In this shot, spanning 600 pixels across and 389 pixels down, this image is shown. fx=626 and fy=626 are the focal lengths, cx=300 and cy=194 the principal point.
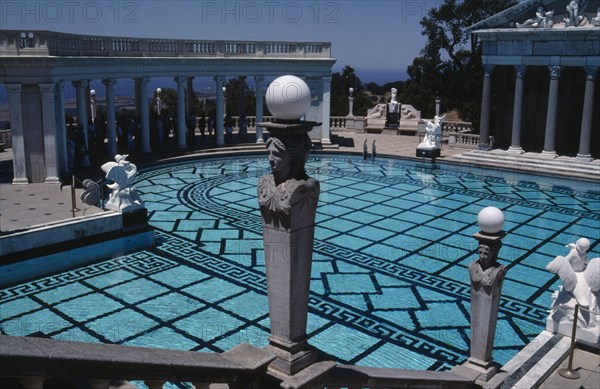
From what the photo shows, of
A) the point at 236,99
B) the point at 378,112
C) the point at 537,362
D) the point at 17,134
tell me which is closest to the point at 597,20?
the point at 378,112

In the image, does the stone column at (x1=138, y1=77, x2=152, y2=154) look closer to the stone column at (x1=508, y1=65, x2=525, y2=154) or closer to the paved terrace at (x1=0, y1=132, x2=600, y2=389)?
the paved terrace at (x1=0, y1=132, x2=600, y2=389)

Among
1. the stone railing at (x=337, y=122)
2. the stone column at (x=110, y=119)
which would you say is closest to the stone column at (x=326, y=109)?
the stone railing at (x=337, y=122)

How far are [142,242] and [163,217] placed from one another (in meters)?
2.49

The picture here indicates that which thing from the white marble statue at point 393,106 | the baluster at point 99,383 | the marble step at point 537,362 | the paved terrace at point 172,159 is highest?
the white marble statue at point 393,106

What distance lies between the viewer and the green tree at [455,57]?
124 ft

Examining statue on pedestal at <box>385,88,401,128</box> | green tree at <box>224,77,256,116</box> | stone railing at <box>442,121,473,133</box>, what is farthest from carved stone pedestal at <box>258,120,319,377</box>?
green tree at <box>224,77,256,116</box>

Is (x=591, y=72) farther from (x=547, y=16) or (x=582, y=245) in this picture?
(x=582, y=245)

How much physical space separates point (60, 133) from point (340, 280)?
11.2m

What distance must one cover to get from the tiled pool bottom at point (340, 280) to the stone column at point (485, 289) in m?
1.96

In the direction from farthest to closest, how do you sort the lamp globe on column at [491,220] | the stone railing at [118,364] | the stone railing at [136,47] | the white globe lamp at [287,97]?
the stone railing at [136,47] → the lamp globe on column at [491,220] → the white globe lamp at [287,97] → the stone railing at [118,364]

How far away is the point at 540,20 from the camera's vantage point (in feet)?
77.1

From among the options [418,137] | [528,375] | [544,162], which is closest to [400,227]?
[528,375]

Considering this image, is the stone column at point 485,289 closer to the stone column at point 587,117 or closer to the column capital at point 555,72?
the stone column at point 587,117

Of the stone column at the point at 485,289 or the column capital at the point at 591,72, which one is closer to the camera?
the stone column at the point at 485,289
